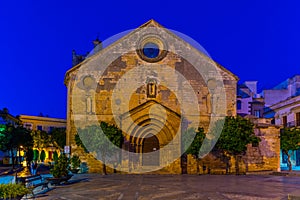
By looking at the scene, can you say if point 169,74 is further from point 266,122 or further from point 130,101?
point 266,122

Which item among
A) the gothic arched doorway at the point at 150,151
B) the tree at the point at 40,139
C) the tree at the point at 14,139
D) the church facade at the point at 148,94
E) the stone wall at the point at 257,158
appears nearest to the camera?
the church facade at the point at 148,94

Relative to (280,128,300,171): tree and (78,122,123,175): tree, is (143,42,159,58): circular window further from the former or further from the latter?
(280,128,300,171): tree

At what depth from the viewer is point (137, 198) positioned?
38.6 feet

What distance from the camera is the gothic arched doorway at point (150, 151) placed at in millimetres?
23625

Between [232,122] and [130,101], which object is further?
[130,101]

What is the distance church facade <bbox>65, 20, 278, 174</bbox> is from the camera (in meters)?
23.0

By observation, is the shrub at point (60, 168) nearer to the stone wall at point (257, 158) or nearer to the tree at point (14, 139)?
the stone wall at point (257, 158)

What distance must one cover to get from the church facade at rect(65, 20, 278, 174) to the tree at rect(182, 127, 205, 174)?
79cm

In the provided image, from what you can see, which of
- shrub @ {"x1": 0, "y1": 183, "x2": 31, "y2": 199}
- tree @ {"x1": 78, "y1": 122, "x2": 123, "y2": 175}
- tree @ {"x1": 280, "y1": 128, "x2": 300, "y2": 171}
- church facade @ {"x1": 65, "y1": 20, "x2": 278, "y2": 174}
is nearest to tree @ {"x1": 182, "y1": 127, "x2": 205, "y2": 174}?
church facade @ {"x1": 65, "y1": 20, "x2": 278, "y2": 174}

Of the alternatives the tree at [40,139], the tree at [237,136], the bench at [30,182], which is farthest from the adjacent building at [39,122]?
the bench at [30,182]

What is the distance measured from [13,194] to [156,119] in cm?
1468

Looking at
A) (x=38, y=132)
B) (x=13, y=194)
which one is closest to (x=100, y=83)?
(x=13, y=194)

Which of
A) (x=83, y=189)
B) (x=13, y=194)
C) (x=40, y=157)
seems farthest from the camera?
(x=40, y=157)

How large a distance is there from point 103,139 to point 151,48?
327 inches
